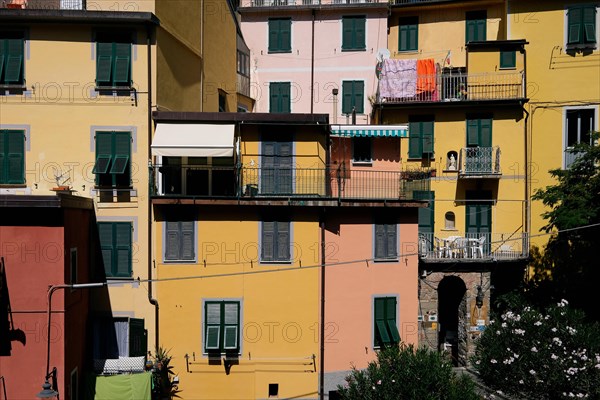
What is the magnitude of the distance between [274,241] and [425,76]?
457 inches

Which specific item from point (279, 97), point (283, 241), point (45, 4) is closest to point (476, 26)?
point (279, 97)

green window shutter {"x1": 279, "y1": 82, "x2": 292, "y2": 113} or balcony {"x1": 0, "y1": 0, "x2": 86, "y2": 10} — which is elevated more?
balcony {"x1": 0, "y1": 0, "x2": 86, "y2": 10}

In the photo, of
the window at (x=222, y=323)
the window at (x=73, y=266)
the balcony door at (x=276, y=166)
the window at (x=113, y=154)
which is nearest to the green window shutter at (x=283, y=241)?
the balcony door at (x=276, y=166)

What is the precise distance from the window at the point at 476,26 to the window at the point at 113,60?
56.1 feet

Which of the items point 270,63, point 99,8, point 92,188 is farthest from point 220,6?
point 92,188

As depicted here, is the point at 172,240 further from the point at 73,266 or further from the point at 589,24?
the point at 589,24

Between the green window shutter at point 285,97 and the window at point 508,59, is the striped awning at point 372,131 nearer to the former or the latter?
the window at point 508,59

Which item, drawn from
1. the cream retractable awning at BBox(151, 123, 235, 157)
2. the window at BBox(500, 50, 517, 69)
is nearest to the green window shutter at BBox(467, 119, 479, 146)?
the window at BBox(500, 50, 517, 69)

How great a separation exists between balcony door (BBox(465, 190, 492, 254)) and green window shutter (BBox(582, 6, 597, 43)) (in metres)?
7.76

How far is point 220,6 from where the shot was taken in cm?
2547

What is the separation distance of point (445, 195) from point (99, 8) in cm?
1616

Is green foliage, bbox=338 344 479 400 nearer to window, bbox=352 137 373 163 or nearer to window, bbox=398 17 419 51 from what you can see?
window, bbox=352 137 373 163

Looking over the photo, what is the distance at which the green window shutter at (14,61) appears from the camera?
18297 millimetres

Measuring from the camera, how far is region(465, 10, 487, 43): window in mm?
27422
